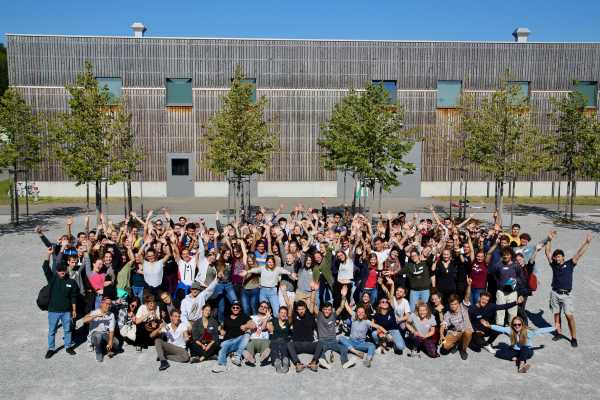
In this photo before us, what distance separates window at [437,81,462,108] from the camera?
35.9 meters

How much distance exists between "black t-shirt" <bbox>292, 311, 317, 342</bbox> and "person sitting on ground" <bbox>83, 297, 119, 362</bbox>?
3.25m

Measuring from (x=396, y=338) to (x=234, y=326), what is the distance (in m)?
2.94

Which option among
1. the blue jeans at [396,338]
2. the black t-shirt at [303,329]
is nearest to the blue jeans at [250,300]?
the black t-shirt at [303,329]

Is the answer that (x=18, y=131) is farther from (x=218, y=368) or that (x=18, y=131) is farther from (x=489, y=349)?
(x=489, y=349)

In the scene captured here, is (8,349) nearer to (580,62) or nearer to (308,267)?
(308,267)

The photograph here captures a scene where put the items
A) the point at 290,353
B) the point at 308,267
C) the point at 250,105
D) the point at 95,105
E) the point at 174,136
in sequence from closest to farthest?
the point at 290,353 → the point at 308,267 → the point at 95,105 → the point at 250,105 → the point at 174,136

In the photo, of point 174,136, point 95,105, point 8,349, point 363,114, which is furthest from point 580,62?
point 8,349

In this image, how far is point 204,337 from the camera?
28.2 ft

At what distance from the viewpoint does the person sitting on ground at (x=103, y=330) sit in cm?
853

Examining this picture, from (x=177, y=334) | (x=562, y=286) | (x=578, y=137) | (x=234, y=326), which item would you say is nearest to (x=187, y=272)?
(x=177, y=334)

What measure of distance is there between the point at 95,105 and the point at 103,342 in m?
12.9

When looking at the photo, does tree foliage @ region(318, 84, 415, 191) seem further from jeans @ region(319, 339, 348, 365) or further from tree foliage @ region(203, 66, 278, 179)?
jeans @ region(319, 339, 348, 365)

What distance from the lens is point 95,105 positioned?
19062 mm

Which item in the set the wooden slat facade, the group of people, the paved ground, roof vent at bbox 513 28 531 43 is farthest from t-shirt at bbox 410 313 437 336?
roof vent at bbox 513 28 531 43
